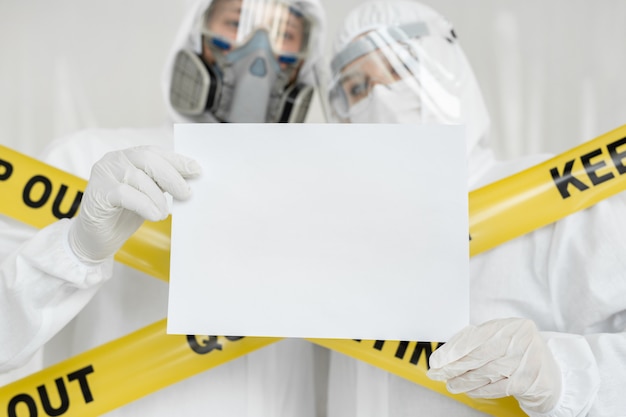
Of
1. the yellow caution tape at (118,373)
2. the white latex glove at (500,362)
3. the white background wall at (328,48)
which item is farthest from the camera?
the white background wall at (328,48)

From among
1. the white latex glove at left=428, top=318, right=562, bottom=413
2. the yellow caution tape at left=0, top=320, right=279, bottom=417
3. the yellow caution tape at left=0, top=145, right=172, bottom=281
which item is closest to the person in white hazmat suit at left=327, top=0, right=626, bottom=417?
the white latex glove at left=428, top=318, right=562, bottom=413

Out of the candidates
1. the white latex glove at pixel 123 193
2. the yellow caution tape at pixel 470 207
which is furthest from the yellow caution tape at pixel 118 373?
the white latex glove at pixel 123 193

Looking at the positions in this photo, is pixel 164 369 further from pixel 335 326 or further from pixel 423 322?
pixel 423 322

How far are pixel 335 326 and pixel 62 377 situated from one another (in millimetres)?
573

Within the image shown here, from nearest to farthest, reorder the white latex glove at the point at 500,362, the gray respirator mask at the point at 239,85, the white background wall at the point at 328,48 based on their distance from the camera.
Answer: the white latex glove at the point at 500,362, the gray respirator mask at the point at 239,85, the white background wall at the point at 328,48

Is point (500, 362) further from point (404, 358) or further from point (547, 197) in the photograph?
point (547, 197)

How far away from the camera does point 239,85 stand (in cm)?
163

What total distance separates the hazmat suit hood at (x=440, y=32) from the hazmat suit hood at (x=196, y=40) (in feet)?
0.52

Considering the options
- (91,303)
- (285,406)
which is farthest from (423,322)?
(91,303)

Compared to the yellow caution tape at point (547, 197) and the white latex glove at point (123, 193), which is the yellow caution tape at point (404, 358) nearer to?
the yellow caution tape at point (547, 197)

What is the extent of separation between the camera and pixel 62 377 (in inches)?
48.6

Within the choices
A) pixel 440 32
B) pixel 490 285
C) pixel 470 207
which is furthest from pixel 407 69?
pixel 490 285

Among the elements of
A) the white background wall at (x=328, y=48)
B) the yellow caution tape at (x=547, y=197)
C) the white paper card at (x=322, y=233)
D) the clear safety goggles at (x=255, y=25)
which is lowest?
the white paper card at (x=322, y=233)

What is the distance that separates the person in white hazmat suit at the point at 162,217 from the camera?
1.06 metres
